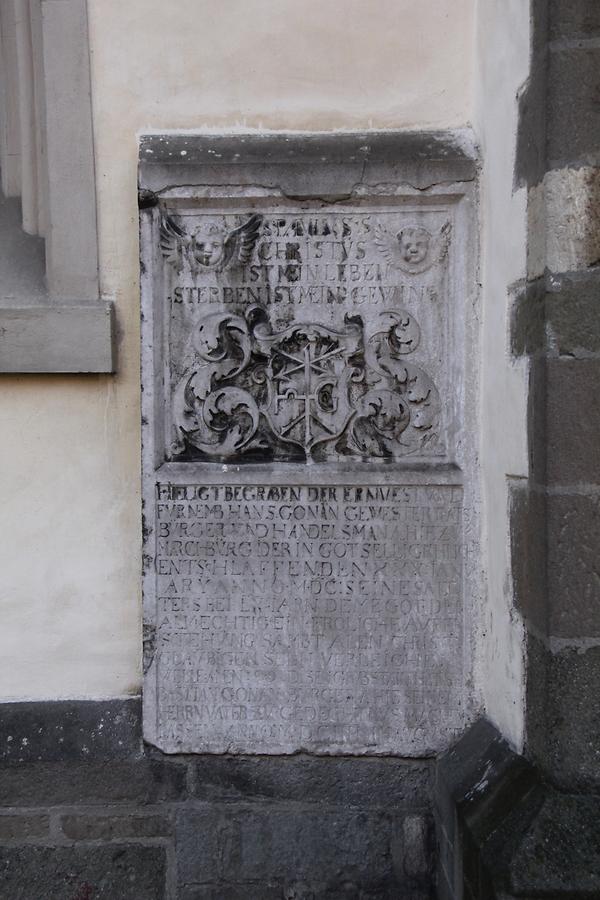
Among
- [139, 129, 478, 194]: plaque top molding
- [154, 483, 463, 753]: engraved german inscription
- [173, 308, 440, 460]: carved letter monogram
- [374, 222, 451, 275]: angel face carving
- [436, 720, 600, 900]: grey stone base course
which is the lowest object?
[436, 720, 600, 900]: grey stone base course

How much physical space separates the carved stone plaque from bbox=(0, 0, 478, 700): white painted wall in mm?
133

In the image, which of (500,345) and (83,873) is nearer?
(500,345)

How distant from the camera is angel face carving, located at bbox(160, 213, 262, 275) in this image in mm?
2518

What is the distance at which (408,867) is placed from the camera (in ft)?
8.36

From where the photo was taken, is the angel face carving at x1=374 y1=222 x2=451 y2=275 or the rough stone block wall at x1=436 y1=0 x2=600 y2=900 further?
the angel face carving at x1=374 y1=222 x2=451 y2=275

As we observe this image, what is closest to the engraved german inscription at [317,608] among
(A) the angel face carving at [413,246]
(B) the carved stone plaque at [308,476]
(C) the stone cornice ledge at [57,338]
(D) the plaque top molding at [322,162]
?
(B) the carved stone plaque at [308,476]

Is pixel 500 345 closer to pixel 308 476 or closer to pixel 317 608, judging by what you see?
pixel 308 476

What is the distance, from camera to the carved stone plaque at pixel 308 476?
252 centimetres

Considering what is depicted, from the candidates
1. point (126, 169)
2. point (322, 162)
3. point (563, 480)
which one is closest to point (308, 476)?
point (563, 480)

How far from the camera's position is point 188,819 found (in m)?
2.55

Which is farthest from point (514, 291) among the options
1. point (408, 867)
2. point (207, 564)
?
point (408, 867)

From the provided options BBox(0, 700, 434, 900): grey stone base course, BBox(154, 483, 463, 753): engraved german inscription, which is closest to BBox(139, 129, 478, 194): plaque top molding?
BBox(154, 483, 463, 753): engraved german inscription

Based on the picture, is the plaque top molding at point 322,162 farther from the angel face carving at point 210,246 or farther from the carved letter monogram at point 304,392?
the carved letter monogram at point 304,392

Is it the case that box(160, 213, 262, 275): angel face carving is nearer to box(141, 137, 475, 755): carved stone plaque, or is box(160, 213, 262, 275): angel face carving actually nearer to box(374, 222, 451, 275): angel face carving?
box(141, 137, 475, 755): carved stone plaque
